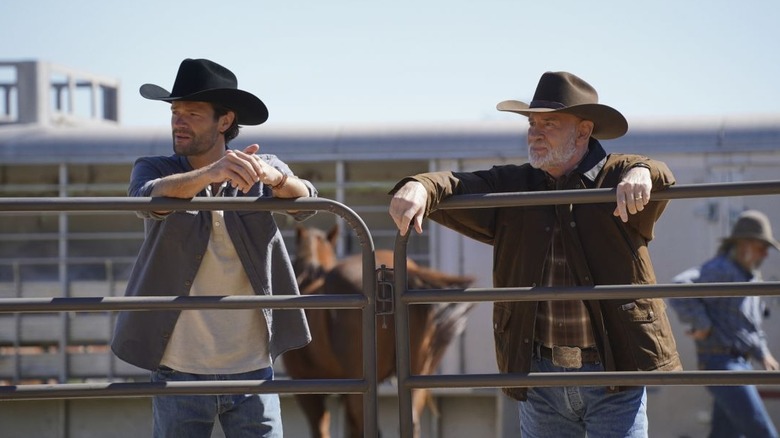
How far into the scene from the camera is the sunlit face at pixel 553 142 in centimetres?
346

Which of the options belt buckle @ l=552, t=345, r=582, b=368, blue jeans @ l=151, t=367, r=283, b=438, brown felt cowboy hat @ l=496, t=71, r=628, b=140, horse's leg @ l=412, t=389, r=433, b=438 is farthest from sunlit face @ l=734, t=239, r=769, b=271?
blue jeans @ l=151, t=367, r=283, b=438

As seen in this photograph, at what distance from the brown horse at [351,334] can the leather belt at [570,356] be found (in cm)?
396

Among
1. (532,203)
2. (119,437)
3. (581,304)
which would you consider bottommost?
(119,437)

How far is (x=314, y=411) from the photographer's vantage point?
777cm

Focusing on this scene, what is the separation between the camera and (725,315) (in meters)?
7.07

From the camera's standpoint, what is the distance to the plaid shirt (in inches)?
133

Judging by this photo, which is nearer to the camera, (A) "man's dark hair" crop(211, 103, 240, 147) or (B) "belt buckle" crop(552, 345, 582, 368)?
(B) "belt buckle" crop(552, 345, 582, 368)

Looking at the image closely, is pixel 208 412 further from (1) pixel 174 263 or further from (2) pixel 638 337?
(2) pixel 638 337

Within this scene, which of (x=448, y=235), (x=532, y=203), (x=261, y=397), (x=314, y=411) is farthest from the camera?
(x=448, y=235)

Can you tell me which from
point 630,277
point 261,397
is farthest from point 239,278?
point 630,277

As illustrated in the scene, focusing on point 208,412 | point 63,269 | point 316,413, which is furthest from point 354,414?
point 208,412

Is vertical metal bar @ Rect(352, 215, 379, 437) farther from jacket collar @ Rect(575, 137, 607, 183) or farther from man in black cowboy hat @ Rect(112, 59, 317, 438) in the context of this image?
jacket collar @ Rect(575, 137, 607, 183)

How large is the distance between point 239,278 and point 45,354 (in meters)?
5.69

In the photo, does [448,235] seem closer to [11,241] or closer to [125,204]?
[11,241]
